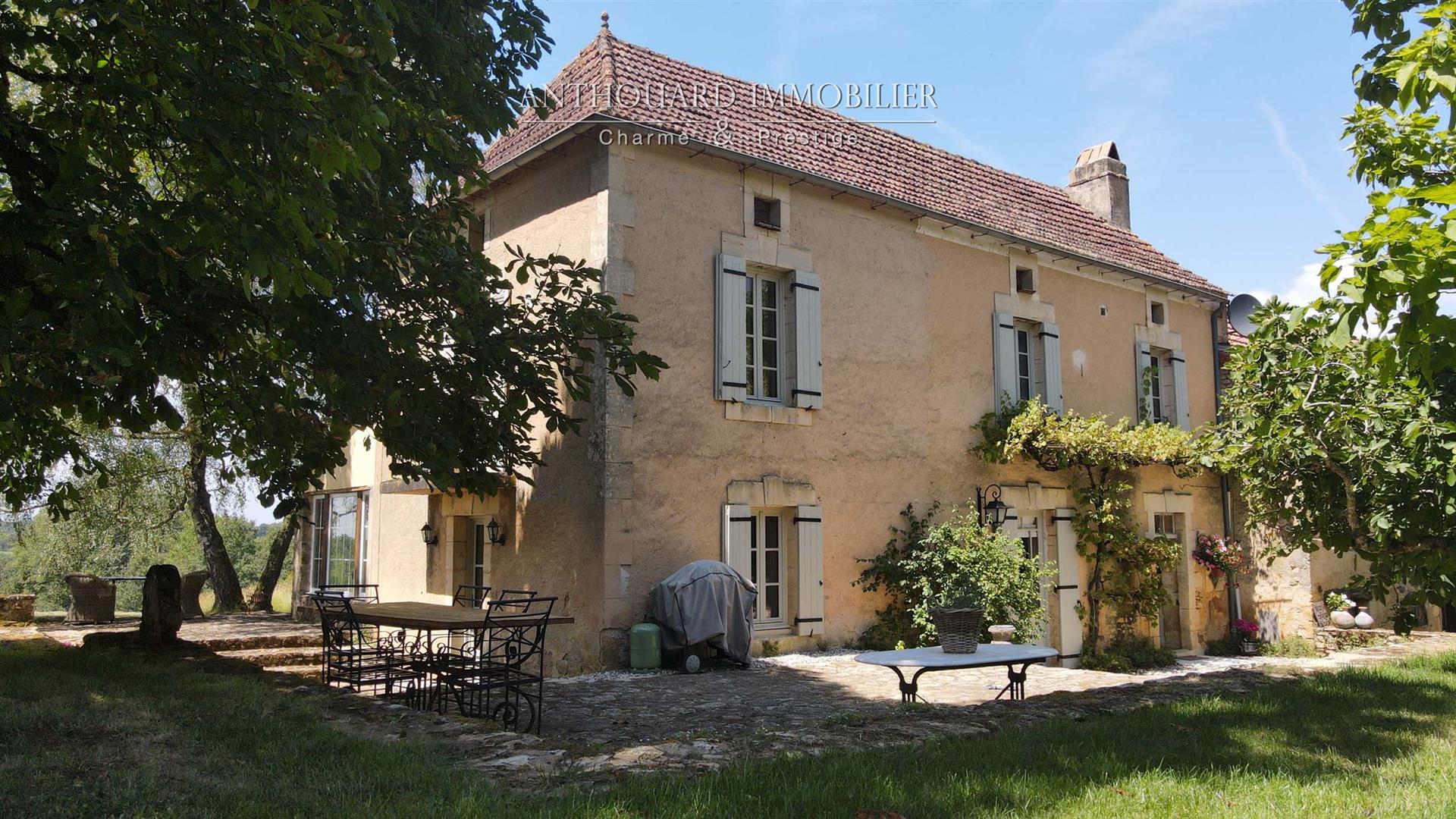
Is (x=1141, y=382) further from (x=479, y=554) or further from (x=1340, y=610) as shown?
(x=479, y=554)

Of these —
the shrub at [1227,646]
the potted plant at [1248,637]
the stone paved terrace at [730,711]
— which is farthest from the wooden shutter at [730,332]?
the potted plant at [1248,637]

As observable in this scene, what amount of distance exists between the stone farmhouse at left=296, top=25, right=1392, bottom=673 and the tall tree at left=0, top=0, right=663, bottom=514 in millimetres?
1449

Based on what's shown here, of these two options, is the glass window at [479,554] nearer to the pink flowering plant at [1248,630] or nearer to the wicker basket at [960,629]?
the wicker basket at [960,629]

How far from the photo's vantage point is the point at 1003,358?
12.6 metres

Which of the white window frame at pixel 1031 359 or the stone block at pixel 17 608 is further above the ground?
the white window frame at pixel 1031 359

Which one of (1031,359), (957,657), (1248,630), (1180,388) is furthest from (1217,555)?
(957,657)

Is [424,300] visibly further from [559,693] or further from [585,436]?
[559,693]

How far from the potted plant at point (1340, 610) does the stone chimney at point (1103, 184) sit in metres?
6.46

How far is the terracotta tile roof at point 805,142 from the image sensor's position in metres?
10.2

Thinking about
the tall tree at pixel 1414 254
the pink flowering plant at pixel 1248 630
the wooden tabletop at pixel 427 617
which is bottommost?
the pink flowering plant at pixel 1248 630

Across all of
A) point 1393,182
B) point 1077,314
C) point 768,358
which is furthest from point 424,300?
point 1077,314

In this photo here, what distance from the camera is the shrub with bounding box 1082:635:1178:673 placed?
12.4 metres

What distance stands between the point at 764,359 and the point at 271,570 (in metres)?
11.8

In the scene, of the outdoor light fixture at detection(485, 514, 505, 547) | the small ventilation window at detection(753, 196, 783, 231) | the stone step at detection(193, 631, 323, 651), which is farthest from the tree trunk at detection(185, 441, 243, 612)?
the small ventilation window at detection(753, 196, 783, 231)
